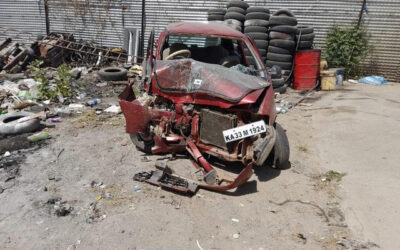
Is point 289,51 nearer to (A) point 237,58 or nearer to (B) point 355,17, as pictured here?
(B) point 355,17

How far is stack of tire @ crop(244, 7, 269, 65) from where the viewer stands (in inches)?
350

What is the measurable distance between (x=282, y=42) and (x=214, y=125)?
18.1 feet

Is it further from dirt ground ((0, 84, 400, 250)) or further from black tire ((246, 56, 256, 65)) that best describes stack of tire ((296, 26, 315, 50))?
dirt ground ((0, 84, 400, 250))

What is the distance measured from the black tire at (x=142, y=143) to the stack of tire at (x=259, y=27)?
210 inches

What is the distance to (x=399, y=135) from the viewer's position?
5613mm

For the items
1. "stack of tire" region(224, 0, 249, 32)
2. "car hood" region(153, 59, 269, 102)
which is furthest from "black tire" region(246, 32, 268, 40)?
"car hood" region(153, 59, 269, 102)

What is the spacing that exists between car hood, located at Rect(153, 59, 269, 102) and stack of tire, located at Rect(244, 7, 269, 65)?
14.8 feet

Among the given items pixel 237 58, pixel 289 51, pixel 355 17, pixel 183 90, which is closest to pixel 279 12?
pixel 289 51

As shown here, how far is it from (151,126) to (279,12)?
21.0ft

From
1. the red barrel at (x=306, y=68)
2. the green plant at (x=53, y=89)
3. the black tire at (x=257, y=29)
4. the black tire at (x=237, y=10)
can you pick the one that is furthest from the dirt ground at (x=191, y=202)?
the black tire at (x=237, y=10)

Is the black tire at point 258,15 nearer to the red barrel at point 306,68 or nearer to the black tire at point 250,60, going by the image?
the red barrel at point 306,68

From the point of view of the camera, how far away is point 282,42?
28.8 feet

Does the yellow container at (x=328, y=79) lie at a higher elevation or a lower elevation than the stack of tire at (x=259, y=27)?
lower

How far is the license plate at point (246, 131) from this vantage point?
387 centimetres
